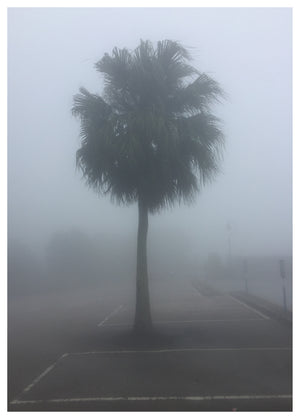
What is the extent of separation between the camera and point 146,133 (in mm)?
9148

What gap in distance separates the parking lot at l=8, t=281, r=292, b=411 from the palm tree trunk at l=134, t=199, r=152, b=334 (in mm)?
341

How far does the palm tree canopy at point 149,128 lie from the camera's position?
30.3 ft

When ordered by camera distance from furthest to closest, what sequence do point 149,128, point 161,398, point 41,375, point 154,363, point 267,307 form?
point 267,307, point 149,128, point 154,363, point 41,375, point 161,398

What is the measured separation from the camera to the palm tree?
9.25 metres

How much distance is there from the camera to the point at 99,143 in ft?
30.6

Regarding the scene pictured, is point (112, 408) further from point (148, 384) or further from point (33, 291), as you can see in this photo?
point (33, 291)

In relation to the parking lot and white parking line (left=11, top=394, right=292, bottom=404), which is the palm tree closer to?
the parking lot

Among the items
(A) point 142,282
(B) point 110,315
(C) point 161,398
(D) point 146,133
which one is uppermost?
(D) point 146,133

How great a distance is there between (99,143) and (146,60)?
2241 millimetres

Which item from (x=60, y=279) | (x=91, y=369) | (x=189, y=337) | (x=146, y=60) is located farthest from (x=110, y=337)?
(x=146, y=60)

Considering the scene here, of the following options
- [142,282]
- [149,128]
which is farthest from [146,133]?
[142,282]

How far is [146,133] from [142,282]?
3437mm

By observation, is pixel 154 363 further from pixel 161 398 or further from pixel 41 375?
pixel 41 375

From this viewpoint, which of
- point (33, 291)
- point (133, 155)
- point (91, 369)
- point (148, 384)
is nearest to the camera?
point (148, 384)
